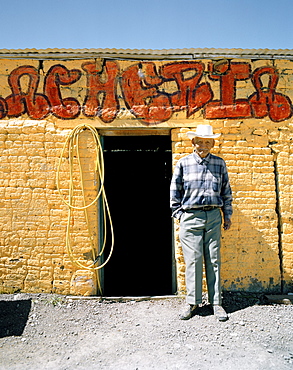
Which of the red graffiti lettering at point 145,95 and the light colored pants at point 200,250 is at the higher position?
the red graffiti lettering at point 145,95

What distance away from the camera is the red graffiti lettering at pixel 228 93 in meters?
4.65

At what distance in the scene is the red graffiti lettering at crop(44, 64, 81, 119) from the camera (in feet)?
15.2

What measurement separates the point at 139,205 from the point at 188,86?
120 inches

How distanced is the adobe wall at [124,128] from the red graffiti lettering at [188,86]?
1cm

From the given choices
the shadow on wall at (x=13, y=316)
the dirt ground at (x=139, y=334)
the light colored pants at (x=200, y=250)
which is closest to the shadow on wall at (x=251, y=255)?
the dirt ground at (x=139, y=334)

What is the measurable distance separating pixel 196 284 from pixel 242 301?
866 mm

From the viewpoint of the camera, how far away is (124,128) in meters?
4.64

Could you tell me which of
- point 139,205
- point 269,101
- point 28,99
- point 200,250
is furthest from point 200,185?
point 139,205

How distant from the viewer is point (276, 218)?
4.66m

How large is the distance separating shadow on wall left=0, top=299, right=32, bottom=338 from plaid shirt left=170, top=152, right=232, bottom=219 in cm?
224

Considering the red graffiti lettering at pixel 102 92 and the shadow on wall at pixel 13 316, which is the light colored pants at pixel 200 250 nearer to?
the red graffiti lettering at pixel 102 92

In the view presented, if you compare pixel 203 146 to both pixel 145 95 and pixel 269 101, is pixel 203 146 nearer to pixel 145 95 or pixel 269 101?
pixel 145 95

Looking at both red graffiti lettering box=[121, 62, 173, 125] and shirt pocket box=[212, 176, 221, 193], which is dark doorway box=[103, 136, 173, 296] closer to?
red graffiti lettering box=[121, 62, 173, 125]

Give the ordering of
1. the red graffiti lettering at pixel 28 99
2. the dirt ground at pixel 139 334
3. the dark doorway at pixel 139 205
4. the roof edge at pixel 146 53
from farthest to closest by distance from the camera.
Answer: the dark doorway at pixel 139 205 < the red graffiti lettering at pixel 28 99 < the roof edge at pixel 146 53 < the dirt ground at pixel 139 334
